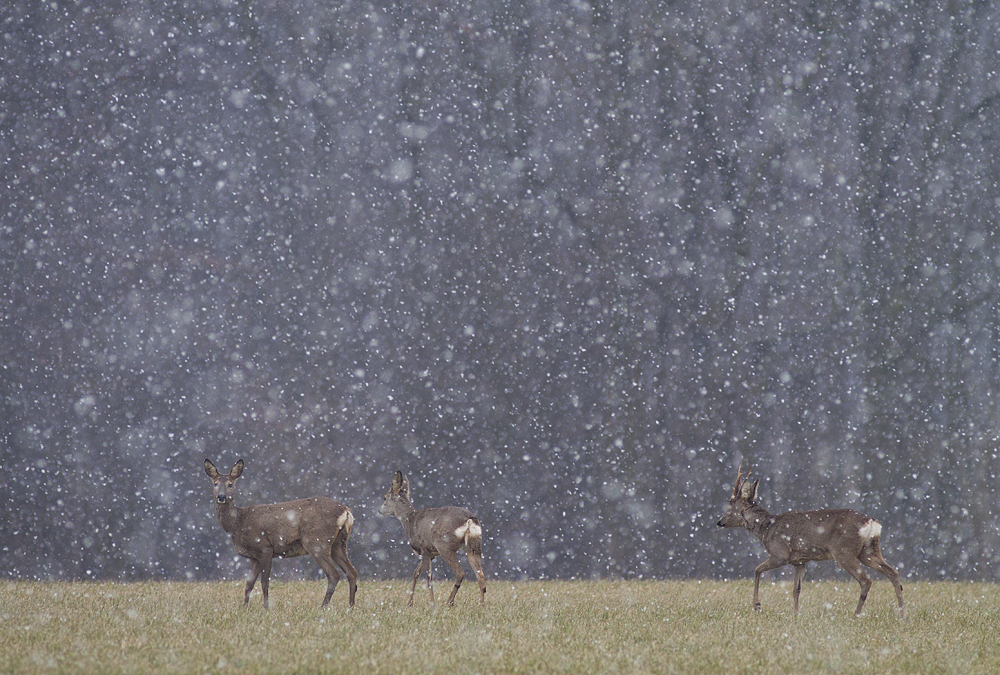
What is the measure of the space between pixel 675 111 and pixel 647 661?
1044 cm

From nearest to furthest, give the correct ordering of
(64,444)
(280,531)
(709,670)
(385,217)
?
(709,670) < (280,531) < (64,444) < (385,217)

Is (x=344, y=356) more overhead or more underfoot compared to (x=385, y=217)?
more underfoot

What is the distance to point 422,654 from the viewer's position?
6.47 m

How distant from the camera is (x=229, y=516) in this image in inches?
380

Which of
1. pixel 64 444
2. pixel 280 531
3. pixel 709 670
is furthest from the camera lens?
pixel 64 444

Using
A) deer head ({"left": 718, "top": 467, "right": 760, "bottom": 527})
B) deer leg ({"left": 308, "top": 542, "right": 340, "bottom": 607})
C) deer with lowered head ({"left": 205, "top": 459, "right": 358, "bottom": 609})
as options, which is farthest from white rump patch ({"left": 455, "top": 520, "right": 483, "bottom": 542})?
deer head ({"left": 718, "top": 467, "right": 760, "bottom": 527})

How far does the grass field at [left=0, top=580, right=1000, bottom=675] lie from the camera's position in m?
6.23

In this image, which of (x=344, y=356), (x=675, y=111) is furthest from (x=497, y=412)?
(x=675, y=111)

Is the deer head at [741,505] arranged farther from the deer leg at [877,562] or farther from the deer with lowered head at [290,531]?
the deer with lowered head at [290,531]

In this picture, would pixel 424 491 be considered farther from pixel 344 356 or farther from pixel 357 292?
pixel 357 292

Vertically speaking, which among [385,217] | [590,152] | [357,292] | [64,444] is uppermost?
[590,152]

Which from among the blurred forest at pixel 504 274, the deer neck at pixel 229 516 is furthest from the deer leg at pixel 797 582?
the deer neck at pixel 229 516

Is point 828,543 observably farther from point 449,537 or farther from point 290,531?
point 290,531

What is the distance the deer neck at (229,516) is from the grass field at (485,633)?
2.72ft
